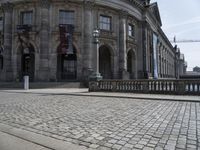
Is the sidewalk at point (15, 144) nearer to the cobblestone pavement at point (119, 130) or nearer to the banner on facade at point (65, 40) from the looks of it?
the cobblestone pavement at point (119, 130)

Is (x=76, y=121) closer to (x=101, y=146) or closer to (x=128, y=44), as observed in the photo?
(x=101, y=146)

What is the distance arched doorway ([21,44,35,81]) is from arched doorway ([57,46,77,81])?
405cm

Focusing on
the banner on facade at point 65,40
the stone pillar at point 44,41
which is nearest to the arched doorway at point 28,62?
the stone pillar at point 44,41

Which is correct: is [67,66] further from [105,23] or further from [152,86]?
[152,86]

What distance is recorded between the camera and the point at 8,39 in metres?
29.9

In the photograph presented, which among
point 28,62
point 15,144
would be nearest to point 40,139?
point 15,144

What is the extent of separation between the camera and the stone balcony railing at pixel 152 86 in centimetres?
1411

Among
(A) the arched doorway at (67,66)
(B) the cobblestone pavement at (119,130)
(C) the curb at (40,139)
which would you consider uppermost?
(A) the arched doorway at (67,66)

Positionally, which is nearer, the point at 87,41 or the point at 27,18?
the point at 87,41

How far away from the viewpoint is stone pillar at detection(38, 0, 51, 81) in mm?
27500

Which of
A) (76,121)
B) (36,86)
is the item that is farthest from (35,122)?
(36,86)

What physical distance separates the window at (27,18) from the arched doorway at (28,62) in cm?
Answer: 363

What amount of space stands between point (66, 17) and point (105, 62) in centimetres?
999

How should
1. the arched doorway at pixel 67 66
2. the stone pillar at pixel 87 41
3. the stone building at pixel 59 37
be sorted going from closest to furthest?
the stone building at pixel 59 37, the stone pillar at pixel 87 41, the arched doorway at pixel 67 66
